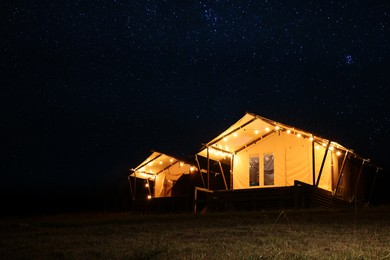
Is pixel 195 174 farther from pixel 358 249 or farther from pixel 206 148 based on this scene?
pixel 358 249

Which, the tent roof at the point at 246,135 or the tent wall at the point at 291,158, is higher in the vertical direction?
the tent roof at the point at 246,135

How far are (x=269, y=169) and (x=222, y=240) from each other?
11.7 m

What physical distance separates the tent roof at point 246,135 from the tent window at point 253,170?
54 cm

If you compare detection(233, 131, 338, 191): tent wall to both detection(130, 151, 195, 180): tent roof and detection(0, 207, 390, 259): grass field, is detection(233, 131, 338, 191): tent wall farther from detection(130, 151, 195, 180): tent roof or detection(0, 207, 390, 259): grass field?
detection(0, 207, 390, 259): grass field

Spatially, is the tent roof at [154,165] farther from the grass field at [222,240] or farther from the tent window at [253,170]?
the grass field at [222,240]

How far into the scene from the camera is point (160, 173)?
25.4 meters

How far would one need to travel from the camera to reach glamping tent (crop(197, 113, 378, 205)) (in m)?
19.2

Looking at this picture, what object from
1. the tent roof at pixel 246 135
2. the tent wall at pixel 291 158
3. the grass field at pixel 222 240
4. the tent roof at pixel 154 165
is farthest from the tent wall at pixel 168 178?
the grass field at pixel 222 240


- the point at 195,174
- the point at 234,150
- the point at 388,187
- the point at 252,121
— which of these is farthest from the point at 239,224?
the point at 388,187

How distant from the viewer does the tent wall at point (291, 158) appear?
768 inches

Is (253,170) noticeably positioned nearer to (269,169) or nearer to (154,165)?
(269,169)

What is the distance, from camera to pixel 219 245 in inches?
325

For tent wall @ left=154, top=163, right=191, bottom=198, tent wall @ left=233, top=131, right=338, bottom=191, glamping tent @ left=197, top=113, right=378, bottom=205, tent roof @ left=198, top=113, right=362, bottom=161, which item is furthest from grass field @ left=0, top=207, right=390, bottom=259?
tent wall @ left=154, top=163, right=191, bottom=198

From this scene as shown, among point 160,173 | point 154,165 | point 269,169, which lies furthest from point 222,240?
point 160,173
